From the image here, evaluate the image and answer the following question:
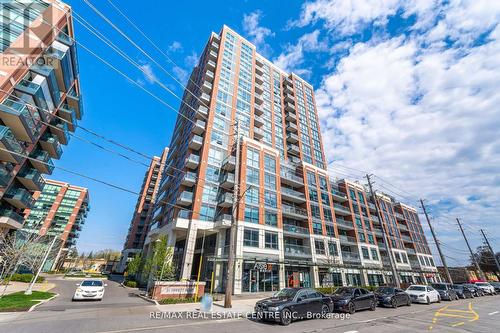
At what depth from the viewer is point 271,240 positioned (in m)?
28.2

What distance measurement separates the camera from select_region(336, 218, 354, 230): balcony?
39131 millimetres

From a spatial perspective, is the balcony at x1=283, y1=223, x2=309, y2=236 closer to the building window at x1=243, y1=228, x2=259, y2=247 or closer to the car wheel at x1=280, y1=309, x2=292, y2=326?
the building window at x1=243, y1=228, x2=259, y2=247

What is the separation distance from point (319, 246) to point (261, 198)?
12400 mm

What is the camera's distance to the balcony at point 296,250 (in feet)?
96.4

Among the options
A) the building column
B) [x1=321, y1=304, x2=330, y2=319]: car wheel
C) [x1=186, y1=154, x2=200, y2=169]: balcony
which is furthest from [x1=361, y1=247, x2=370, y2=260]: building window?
[x1=186, y1=154, x2=200, y2=169]: balcony

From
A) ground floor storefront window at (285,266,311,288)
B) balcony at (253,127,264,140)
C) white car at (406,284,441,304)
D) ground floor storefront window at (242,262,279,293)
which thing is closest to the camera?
white car at (406,284,441,304)

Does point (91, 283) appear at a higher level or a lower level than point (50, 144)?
lower

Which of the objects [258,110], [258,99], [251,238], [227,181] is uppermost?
[258,99]

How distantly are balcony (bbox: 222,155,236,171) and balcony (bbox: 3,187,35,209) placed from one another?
2297cm

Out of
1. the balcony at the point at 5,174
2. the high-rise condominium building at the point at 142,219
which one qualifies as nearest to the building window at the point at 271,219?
the balcony at the point at 5,174

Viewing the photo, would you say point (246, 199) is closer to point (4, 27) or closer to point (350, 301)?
point (350, 301)

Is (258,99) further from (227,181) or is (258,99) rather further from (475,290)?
(475,290)

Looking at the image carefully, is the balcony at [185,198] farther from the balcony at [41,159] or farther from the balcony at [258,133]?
the balcony at [258,133]

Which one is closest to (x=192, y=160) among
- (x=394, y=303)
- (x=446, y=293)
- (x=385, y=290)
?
(x=385, y=290)
